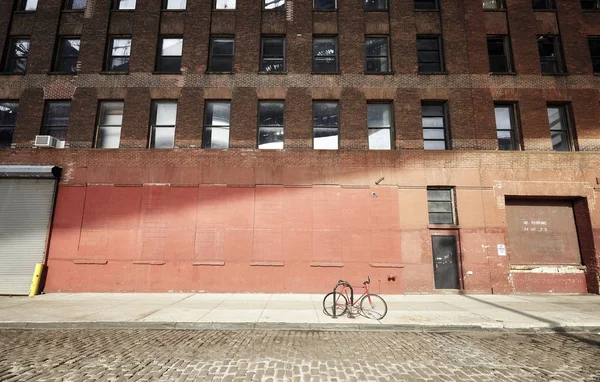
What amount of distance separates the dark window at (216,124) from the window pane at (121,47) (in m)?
5.12

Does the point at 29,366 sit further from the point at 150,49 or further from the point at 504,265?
the point at 504,265

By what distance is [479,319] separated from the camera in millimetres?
8203

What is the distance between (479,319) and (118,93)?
17.3 m

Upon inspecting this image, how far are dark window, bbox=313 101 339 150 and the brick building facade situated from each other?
10.7 inches

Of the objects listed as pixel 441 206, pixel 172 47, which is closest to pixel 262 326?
pixel 441 206

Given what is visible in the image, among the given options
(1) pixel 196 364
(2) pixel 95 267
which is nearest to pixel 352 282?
(1) pixel 196 364

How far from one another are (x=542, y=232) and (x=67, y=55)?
24.6 m

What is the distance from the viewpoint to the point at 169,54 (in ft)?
47.0

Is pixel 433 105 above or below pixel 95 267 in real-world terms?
above

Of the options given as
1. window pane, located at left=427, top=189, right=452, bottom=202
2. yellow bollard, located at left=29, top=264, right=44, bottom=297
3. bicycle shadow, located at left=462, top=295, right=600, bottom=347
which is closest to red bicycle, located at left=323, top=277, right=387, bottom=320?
bicycle shadow, located at left=462, top=295, right=600, bottom=347

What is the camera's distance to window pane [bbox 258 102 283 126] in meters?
13.6

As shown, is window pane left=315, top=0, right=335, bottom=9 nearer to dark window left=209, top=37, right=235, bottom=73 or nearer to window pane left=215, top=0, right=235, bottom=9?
window pane left=215, top=0, right=235, bottom=9

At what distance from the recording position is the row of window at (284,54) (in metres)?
14.2

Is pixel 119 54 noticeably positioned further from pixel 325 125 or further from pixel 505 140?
pixel 505 140
